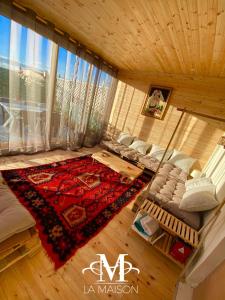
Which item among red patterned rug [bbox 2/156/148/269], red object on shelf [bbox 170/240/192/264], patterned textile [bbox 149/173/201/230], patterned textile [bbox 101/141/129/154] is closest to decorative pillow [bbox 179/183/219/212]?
patterned textile [bbox 149/173/201/230]

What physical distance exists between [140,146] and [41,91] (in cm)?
257

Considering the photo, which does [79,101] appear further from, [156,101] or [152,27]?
[152,27]

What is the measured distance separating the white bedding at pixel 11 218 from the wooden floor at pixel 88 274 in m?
0.42

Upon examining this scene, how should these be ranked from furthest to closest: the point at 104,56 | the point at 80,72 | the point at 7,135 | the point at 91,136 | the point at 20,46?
the point at 91,136 < the point at 104,56 < the point at 80,72 < the point at 7,135 < the point at 20,46

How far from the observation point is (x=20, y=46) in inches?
88.0

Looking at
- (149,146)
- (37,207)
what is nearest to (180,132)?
(149,146)

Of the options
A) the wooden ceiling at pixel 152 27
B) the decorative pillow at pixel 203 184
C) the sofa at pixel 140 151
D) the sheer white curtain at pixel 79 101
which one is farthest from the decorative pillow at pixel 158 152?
the wooden ceiling at pixel 152 27

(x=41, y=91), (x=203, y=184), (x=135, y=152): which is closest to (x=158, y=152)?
(x=135, y=152)

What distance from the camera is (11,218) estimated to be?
113cm

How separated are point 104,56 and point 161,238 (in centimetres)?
376

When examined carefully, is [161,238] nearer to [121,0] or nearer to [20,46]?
[121,0]

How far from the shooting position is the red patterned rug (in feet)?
5.28

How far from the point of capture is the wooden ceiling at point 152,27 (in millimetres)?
1457

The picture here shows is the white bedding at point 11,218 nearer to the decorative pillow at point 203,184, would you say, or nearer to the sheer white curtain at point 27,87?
the sheer white curtain at point 27,87
